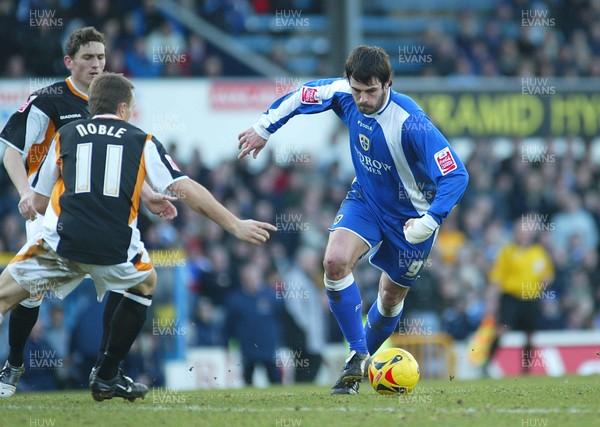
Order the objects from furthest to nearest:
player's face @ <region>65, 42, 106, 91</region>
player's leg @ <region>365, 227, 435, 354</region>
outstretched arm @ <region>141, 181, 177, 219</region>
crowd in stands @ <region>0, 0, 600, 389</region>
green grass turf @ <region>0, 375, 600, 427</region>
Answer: crowd in stands @ <region>0, 0, 600, 389</region>
player's leg @ <region>365, 227, 435, 354</region>
player's face @ <region>65, 42, 106, 91</region>
outstretched arm @ <region>141, 181, 177, 219</region>
green grass turf @ <region>0, 375, 600, 427</region>

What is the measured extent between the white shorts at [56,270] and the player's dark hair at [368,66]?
2.03 meters

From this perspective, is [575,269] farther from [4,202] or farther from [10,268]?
[10,268]

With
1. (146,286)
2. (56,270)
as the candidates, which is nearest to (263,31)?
(146,286)

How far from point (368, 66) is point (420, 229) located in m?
1.19

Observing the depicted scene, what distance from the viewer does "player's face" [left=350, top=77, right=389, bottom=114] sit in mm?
7203

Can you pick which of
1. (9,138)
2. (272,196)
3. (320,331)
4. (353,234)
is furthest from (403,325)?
(9,138)

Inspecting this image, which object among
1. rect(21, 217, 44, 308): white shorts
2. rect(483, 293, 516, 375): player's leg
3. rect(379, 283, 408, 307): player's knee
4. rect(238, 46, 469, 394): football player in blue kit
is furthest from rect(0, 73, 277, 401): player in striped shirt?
rect(483, 293, 516, 375): player's leg

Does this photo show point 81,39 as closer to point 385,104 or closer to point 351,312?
point 385,104

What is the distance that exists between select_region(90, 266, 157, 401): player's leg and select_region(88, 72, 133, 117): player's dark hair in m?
1.03

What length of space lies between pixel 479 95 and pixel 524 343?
5.96m

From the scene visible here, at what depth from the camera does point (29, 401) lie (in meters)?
7.08

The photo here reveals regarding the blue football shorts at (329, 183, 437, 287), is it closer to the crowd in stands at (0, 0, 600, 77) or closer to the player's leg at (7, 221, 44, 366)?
the player's leg at (7, 221, 44, 366)

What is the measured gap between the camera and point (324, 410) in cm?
610

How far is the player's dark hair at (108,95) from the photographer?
20.6 feet
